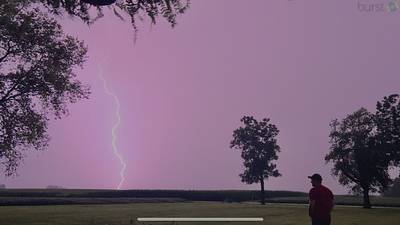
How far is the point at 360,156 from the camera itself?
75125mm

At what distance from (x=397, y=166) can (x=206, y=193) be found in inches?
1786

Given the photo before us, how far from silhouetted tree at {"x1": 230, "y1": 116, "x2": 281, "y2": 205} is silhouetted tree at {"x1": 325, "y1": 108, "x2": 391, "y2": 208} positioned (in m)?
24.2

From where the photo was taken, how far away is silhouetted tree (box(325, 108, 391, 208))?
75062mm

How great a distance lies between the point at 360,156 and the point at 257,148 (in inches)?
1199

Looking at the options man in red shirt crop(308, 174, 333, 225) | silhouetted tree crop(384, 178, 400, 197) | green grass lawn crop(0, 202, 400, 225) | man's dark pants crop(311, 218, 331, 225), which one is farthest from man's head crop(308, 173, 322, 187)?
silhouetted tree crop(384, 178, 400, 197)

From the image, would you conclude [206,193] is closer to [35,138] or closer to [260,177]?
[260,177]

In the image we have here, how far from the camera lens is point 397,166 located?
7519cm

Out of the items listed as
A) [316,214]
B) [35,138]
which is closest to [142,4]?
[316,214]

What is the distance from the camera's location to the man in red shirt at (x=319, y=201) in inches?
573

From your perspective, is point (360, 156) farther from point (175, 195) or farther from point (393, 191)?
point (393, 191)

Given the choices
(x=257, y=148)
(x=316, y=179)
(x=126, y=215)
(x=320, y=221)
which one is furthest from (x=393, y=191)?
(x=316, y=179)

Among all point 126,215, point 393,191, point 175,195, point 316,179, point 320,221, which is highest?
point 393,191

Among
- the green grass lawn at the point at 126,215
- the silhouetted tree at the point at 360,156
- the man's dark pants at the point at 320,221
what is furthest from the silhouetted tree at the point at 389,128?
the man's dark pants at the point at 320,221

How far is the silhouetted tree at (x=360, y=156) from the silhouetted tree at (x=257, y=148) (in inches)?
954
